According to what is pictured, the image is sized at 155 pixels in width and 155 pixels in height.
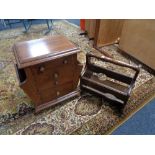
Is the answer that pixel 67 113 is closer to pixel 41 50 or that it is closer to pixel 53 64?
pixel 53 64

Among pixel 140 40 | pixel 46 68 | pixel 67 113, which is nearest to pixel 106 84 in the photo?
pixel 67 113

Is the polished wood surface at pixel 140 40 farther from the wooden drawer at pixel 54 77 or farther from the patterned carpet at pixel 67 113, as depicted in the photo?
the wooden drawer at pixel 54 77

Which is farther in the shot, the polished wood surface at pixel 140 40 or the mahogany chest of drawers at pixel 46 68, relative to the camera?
the polished wood surface at pixel 140 40

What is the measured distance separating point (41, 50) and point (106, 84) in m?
0.68

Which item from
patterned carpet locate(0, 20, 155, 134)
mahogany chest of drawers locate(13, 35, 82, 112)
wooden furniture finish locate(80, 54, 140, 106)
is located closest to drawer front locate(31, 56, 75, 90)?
mahogany chest of drawers locate(13, 35, 82, 112)

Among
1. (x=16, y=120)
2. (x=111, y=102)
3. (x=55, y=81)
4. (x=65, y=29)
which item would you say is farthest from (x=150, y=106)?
(x=65, y=29)

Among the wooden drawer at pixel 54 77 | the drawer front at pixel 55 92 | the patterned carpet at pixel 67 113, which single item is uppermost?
the wooden drawer at pixel 54 77

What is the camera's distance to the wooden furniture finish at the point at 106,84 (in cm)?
134

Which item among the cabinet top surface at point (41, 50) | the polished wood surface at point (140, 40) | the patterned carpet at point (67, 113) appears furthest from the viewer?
the polished wood surface at point (140, 40)

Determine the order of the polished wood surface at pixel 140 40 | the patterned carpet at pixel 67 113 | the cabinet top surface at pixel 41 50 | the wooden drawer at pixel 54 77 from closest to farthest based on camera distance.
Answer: the cabinet top surface at pixel 41 50 → the wooden drawer at pixel 54 77 → the patterned carpet at pixel 67 113 → the polished wood surface at pixel 140 40

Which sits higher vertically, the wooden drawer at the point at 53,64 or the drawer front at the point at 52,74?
the wooden drawer at the point at 53,64

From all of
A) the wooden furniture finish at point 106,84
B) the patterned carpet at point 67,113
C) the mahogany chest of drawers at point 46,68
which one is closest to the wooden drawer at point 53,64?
the mahogany chest of drawers at point 46,68

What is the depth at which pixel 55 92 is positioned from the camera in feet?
4.68

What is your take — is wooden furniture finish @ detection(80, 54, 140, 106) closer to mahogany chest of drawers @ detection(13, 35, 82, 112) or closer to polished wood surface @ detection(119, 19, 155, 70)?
mahogany chest of drawers @ detection(13, 35, 82, 112)
